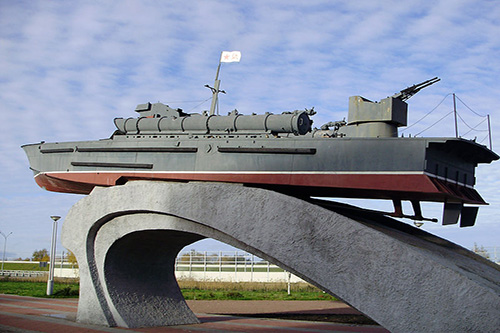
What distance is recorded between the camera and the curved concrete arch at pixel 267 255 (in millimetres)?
9930

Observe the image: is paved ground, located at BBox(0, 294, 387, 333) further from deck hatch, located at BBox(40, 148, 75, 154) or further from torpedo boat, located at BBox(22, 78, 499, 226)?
deck hatch, located at BBox(40, 148, 75, 154)

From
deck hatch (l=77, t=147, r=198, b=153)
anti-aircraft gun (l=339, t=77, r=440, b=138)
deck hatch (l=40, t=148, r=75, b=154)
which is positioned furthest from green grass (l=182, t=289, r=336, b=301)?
anti-aircraft gun (l=339, t=77, r=440, b=138)

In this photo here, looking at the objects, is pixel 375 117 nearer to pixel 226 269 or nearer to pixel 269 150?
pixel 269 150

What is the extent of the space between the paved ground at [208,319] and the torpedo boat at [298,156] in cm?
486

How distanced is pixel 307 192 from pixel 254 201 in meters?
3.12

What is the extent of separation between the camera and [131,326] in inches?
609

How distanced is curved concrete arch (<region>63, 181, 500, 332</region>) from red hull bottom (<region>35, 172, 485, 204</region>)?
43.4 inches

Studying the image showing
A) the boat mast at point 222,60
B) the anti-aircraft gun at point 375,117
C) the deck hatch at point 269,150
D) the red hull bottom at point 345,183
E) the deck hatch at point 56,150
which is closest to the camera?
the red hull bottom at point 345,183

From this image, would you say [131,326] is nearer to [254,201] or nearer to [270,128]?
[254,201]

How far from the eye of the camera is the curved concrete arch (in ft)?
32.6

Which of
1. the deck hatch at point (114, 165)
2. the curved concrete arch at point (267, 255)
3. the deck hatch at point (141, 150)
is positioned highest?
the deck hatch at point (141, 150)

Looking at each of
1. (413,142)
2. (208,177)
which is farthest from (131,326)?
(413,142)

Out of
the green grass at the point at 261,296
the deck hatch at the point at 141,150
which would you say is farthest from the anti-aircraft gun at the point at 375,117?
the green grass at the point at 261,296

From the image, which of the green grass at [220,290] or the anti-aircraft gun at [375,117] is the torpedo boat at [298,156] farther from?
the green grass at [220,290]
